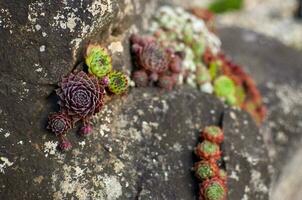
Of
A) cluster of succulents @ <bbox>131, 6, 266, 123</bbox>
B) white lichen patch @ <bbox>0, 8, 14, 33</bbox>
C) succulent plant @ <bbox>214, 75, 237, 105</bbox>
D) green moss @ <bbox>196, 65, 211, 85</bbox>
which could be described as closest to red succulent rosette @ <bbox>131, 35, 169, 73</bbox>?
cluster of succulents @ <bbox>131, 6, 266, 123</bbox>

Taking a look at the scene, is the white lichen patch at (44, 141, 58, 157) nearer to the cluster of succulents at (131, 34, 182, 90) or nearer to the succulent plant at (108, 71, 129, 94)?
the succulent plant at (108, 71, 129, 94)

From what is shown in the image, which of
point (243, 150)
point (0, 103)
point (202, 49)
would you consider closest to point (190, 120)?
point (243, 150)

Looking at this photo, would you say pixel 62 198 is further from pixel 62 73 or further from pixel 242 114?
pixel 242 114

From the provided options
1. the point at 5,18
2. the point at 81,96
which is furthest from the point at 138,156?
the point at 5,18

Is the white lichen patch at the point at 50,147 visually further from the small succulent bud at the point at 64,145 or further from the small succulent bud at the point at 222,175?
the small succulent bud at the point at 222,175

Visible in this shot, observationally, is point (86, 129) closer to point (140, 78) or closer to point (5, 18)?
point (140, 78)
